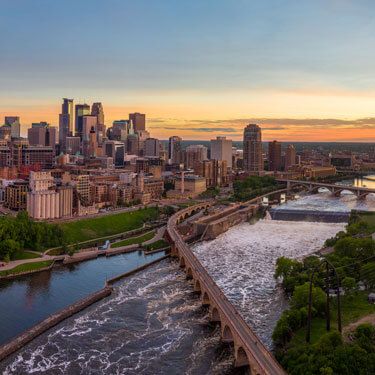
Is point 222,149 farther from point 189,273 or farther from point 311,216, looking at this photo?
point 189,273

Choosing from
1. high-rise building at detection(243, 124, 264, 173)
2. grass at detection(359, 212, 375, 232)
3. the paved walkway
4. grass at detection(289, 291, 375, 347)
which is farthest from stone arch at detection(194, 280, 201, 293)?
high-rise building at detection(243, 124, 264, 173)

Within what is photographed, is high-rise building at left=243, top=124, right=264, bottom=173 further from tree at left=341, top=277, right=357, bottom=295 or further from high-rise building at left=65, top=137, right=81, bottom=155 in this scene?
tree at left=341, top=277, right=357, bottom=295

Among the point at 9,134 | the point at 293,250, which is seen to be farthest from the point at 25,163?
the point at 293,250

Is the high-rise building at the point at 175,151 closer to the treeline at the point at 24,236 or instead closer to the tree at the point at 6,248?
the treeline at the point at 24,236

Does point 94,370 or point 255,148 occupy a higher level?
point 255,148

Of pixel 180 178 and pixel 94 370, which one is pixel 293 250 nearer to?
pixel 94 370

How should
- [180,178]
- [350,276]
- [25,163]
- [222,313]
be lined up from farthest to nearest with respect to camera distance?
1. [25,163]
2. [180,178]
3. [350,276]
4. [222,313]

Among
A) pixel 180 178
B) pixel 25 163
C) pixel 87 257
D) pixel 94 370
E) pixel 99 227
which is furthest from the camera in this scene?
pixel 25 163

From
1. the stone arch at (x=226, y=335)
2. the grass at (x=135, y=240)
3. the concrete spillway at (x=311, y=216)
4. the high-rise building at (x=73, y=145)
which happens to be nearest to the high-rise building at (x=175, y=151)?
the high-rise building at (x=73, y=145)
